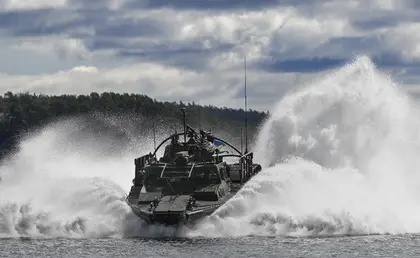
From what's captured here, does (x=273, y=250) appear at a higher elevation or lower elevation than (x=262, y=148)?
lower

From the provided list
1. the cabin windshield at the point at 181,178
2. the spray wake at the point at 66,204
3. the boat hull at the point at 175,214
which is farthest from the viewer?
the cabin windshield at the point at 181,178

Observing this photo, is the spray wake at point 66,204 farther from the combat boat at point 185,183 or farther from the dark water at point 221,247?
the dark water at point 221,247

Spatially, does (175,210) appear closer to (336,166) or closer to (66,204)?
(66,204)

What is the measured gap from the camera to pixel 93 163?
314 ft

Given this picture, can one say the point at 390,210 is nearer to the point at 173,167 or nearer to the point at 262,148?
the point at 173,167

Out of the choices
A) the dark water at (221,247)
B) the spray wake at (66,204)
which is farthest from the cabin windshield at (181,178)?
the dark water at (221,247)

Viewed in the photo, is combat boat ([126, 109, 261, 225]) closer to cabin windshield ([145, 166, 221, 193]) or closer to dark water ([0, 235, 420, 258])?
cabin windshield ([145, 166, 221, 193])

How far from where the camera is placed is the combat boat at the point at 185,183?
60.4 metres

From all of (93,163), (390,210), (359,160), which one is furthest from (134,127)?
(390,210)

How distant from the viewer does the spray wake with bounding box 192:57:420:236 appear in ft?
206

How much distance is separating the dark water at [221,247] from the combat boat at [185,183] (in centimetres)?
145

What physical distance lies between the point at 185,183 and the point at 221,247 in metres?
8.00

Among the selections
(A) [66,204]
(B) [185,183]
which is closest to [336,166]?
(B) [185,183]

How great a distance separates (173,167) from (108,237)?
19.6 feet
